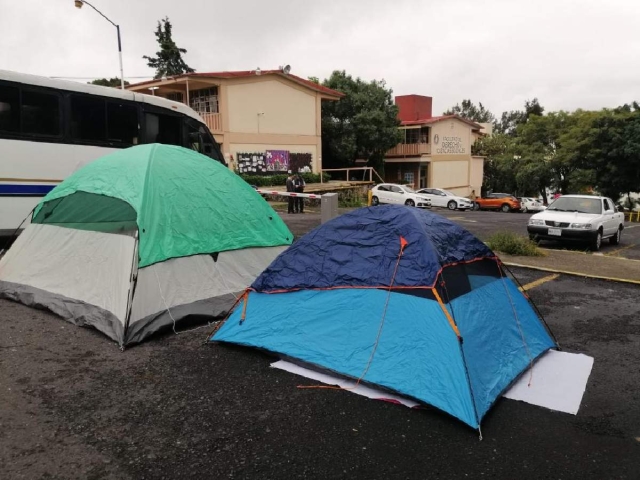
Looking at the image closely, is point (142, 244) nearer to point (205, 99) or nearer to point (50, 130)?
point (50, 130)

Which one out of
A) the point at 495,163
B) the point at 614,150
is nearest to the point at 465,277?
the point at 614,150

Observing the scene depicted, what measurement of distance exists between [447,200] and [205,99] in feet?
52.8

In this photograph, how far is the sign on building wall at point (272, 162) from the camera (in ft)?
89.5

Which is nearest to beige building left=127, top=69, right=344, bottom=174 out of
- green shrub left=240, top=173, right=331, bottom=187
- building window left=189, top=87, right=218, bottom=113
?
building window left=189, top=87, right=218, bottom=113

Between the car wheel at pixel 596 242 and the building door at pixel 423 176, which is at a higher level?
the building door at pixel 423 176

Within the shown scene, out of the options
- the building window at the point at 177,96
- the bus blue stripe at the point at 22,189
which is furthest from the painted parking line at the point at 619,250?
the building window at the point at 177,96

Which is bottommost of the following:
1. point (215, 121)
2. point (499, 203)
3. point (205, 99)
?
point (499, 203)

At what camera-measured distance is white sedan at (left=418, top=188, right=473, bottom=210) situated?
31.6 m

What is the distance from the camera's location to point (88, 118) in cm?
1057

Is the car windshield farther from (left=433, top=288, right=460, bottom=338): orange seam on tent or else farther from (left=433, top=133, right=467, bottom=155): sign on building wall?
(left=433, top=133, right=467, bottom=155): sign on building wall

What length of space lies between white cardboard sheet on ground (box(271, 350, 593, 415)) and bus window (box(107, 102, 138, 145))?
8156 millimetres

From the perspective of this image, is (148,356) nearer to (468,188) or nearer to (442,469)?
(442,469)

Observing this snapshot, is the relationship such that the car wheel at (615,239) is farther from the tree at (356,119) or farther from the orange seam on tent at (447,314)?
the tree at (356,119)

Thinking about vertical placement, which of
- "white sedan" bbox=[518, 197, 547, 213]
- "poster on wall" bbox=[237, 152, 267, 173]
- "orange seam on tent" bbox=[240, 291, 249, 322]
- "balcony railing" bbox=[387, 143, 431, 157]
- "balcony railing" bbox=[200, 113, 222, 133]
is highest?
"balcony railing" bbox=[200, 113, 222, 133]
